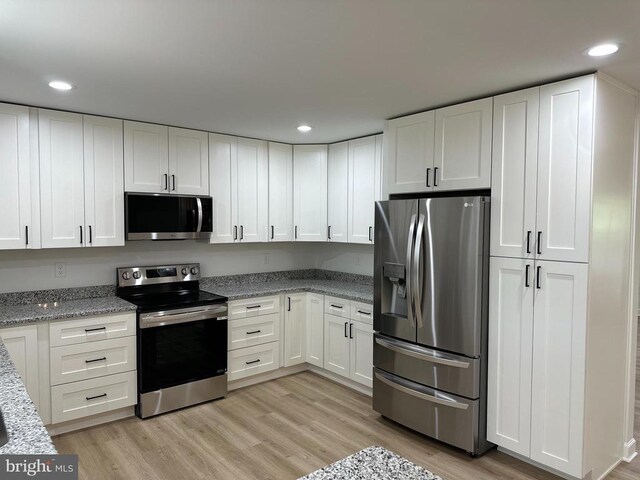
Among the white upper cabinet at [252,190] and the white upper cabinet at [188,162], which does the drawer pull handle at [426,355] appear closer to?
the white upper cabinet at [252,190]

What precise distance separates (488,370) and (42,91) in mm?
3467

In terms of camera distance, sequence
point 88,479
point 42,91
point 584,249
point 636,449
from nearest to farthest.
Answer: point 584,249 < point 88,479 < point 42,91 < point 636,449

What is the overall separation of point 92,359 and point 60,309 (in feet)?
1.46

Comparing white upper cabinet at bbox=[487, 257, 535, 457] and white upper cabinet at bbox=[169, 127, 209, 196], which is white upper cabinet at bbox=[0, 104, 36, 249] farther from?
white upper cabinet at bbox=[487, 257, 535, 457]

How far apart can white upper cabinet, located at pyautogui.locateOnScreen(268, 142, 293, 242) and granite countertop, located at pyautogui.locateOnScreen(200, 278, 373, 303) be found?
0.51 meters

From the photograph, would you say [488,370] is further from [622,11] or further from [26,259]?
[26,259]

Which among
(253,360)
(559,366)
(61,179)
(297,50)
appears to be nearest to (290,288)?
(253,360)

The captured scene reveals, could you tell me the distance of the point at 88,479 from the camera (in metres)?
2.62

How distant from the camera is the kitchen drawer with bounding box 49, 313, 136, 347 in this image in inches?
122

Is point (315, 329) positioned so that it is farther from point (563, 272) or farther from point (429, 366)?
point (563, 272)

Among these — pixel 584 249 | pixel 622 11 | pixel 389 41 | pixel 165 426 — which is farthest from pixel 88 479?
pixel 622 11

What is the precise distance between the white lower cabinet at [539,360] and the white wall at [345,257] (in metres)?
1.88

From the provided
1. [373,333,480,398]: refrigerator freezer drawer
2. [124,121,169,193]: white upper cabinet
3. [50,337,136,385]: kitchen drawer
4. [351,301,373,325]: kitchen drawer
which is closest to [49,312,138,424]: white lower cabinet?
[50,337,136,385]: kitchen drawer

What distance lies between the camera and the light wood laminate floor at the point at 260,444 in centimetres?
273
